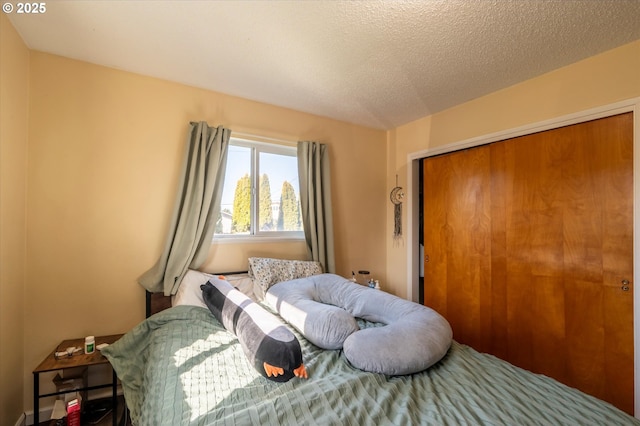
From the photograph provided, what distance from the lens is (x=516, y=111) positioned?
2.21m

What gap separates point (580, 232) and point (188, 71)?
3.07m

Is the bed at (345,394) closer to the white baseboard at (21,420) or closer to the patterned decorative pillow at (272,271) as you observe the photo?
the patterned decorative pillow at (272,271)

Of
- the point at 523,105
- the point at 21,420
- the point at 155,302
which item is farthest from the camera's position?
the point at 523,105

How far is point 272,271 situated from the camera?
7.37 ft

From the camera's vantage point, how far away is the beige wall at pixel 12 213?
1492 mm

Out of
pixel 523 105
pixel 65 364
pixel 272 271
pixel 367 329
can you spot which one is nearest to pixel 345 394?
pixel 367 329

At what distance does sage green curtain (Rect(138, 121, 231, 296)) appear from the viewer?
2.05 m

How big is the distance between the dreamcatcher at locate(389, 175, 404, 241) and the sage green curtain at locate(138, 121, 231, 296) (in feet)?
6.42

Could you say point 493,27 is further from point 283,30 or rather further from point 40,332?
point 40,332

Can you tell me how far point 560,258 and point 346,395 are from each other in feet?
6.42

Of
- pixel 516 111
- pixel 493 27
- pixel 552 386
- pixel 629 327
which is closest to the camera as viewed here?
pixel 552 386

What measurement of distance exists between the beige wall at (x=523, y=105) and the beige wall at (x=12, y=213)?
3.17 metres

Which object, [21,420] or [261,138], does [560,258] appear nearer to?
[261,138]

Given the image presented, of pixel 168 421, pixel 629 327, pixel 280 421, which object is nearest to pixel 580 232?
pixel 629 327
